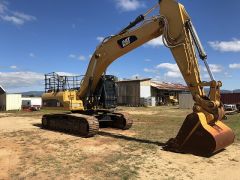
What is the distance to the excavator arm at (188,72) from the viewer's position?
11.2 metres

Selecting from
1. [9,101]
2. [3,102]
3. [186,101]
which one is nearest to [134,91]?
[186,101]

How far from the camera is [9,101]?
1762 inches

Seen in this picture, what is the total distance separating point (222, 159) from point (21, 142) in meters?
7.71

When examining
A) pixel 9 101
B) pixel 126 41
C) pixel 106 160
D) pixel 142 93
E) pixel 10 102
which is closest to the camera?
pixel 106 160

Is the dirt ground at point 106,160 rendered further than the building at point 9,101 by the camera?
No

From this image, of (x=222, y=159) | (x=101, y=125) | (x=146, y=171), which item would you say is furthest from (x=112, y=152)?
(x=101, y=125)

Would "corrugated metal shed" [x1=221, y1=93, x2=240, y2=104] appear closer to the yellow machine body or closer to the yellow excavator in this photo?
the yellow excavator

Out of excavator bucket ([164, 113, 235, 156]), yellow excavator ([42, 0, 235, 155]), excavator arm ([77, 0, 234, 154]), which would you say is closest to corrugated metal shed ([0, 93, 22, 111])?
yellow excavator ([42, 0, 235, 155])

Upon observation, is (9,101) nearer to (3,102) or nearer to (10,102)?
(10,102)

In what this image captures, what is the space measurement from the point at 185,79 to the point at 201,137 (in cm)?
229

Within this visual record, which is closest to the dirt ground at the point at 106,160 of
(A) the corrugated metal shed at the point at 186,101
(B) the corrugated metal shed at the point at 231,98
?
(A) the corrugated metal shed at the point at 186,101

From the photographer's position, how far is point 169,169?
9477mm

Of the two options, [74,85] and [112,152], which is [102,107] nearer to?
[74,85]

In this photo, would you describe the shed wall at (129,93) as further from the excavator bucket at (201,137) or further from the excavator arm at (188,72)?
the excavator bucket at (201,137)
